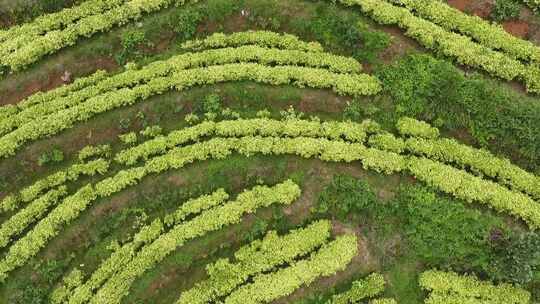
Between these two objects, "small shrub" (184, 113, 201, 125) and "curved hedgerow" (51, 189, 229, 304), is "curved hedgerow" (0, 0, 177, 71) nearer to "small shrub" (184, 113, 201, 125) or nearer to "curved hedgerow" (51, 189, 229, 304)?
"small shrub" (184, 113, 201, 125)

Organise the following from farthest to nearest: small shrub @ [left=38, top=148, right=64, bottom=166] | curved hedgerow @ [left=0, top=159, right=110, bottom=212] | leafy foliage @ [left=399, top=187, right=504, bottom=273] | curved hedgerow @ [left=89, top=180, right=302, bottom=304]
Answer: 1. small shrub @ [left=38, top=148, right=64, bottom=166]
2. curved hedgerow @ [left=0, top=159, right=110, bottom=212]
3. curved hedgerow @ [left=89, top=180, right=302, bottom=304]
4. leafy foliage @ [left=399, top=187, right=504, bottom=273]

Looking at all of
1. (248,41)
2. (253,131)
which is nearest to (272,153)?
(253,131)

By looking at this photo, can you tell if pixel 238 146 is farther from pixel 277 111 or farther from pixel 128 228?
pixel 128 228

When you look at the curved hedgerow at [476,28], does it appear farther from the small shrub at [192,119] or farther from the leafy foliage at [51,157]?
the leafy foliage at [51,157]

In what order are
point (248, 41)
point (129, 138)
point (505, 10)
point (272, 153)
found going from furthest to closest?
1. point (248, 41)
2. point (505, 10)
3. point (129, 138)
4. point (272, 153)

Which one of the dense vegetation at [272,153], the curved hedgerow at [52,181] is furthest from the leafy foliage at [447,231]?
the curved hedgerow at [52,181]

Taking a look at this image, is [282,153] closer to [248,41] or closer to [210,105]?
[210,105]

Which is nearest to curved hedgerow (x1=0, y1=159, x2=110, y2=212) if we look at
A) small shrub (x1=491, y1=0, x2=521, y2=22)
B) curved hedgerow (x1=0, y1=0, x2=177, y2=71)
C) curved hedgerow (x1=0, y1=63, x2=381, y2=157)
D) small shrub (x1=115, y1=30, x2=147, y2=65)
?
curved hedgerow (x1=0, y1=63, x2=381, y2=157)

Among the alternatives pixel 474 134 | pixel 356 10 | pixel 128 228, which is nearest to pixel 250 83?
pixel 356 10
